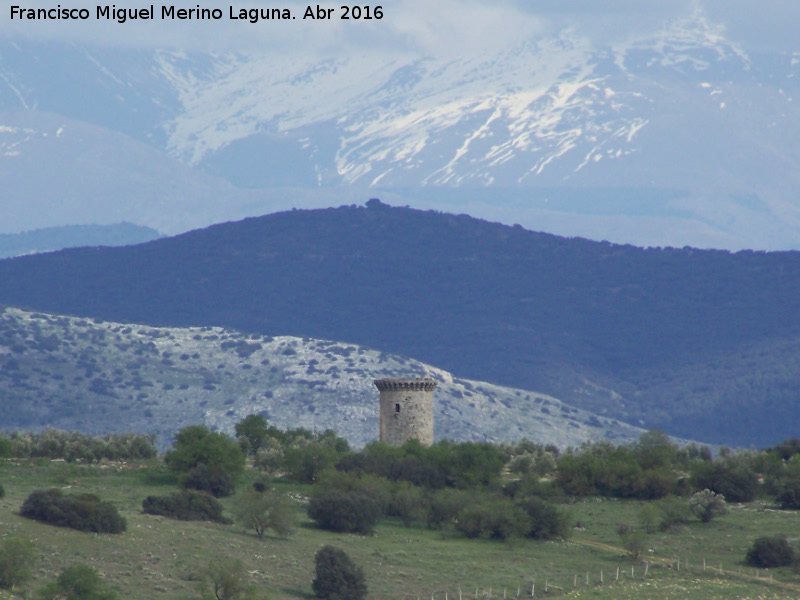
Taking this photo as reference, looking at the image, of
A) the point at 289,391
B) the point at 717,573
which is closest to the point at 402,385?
the point at 717,573

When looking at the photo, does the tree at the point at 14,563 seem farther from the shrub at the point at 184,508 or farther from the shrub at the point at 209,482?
the shrub at the point at 209,482

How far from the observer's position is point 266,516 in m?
64.8

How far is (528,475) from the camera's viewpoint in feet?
263

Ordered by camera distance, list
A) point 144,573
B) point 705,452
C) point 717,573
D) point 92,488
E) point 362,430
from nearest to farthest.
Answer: point 144,573 < point 717,573 < point 92,488 < point 705,452 < point 362,430

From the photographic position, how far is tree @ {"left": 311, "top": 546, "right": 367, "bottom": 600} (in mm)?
57500

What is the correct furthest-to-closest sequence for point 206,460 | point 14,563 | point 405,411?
1. point 405,411
2. point 206,460
3. point 14,563

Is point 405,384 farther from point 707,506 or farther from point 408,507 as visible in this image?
point 707,506

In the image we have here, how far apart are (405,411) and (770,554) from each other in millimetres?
23370

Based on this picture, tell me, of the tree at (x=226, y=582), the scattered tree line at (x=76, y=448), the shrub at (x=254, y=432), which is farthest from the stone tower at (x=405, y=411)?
the tree at (x=226, y=582)

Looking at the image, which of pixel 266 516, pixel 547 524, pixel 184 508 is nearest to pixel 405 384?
pixel 547 524

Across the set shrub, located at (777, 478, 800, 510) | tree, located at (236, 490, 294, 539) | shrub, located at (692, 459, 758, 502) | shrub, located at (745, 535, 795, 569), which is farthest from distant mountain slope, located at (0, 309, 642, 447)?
shrub, located at (745, 535, 795, 569)

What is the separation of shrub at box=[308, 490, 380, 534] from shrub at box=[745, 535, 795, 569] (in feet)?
45.0

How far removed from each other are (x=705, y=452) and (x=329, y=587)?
133 ft

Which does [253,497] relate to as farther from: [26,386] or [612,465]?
[26,386]
